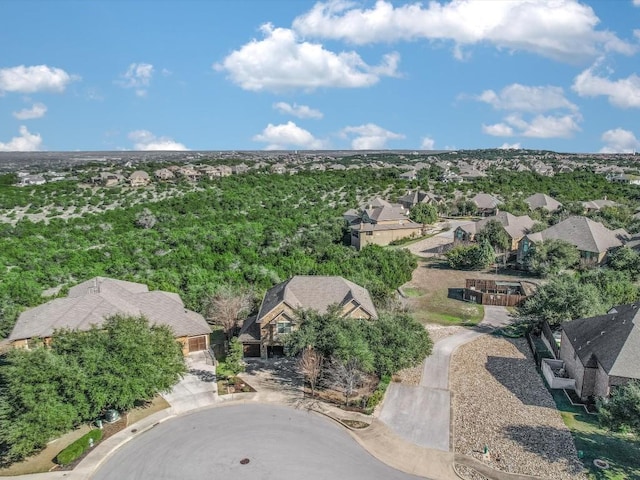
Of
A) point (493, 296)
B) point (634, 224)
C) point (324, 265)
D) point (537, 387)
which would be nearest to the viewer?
point (537, 387)

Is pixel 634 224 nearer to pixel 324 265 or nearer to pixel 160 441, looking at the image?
pixel 324 265

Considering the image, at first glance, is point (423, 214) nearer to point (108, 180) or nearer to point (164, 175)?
point (164, 175)

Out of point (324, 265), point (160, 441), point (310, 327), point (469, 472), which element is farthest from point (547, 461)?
point (324, 265)

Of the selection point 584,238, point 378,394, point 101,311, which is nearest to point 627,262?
point 584,238

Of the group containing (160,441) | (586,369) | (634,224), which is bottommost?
(160,441)

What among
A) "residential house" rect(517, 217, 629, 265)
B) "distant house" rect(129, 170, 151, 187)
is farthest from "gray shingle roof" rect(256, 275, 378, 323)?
"distant house" rect(129, 170, 151, 187)

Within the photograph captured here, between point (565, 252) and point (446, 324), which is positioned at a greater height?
point (565, 252)
